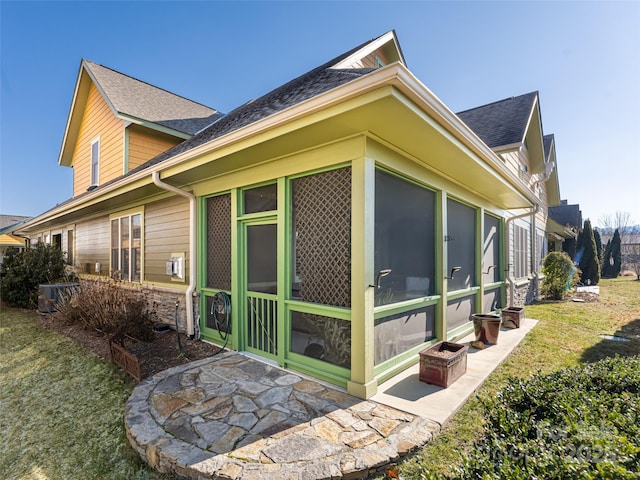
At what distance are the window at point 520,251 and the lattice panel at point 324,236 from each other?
7.08 metres

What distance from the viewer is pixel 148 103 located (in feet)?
32.2

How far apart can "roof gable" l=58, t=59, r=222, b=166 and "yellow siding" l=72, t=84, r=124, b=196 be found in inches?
12.3

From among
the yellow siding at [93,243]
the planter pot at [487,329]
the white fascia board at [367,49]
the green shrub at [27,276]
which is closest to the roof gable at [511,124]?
the white fascia board at [367,49]

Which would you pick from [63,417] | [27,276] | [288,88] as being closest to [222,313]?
[63,417]

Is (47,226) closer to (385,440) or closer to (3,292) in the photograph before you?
(3,292)

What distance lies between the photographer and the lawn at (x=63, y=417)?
2.54 m

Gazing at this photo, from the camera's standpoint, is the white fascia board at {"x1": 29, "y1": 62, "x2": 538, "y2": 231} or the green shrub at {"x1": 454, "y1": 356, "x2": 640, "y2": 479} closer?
the green shrub at {"x1": 454, "y1": 356, "x2": 640, "y2": 479}

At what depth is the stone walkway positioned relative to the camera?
7.22 ft

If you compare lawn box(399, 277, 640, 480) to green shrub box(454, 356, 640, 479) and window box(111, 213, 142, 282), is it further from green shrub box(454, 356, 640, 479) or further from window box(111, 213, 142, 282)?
window box(111, 213, 142, 282)

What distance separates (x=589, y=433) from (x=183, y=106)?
12570 millimetres

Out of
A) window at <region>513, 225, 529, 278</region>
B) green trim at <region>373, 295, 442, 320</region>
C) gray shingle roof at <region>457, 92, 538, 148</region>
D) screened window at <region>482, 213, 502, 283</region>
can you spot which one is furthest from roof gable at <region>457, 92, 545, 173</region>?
green trim at <region>373, 295, 442, 320</region>

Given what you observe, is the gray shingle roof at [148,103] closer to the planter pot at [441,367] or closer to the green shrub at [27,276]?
the green shrub at [27,276]

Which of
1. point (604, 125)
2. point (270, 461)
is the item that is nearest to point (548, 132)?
point (604, 125)

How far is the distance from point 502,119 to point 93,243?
12.5 m
